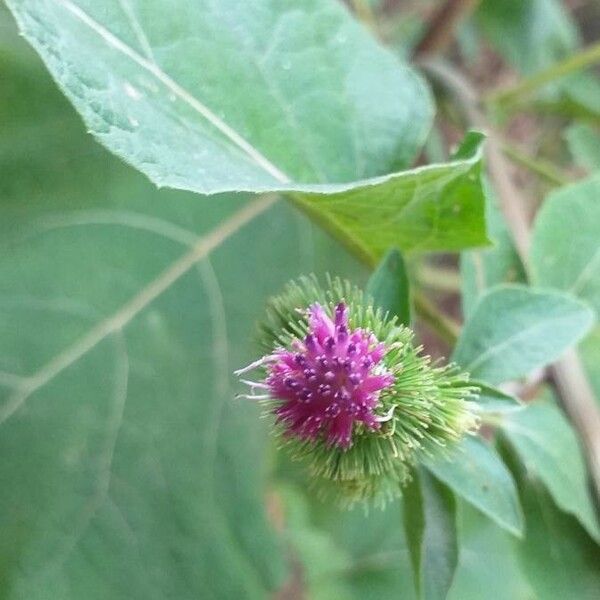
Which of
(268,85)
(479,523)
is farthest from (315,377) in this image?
(479,523)

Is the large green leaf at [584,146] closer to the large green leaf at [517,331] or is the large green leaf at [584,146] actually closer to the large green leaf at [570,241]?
the large green leaf at [570,241]

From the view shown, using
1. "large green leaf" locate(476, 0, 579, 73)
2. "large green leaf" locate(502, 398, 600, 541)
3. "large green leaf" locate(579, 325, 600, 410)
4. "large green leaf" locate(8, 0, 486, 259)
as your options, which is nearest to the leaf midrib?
"large green leaf" locate(8, 0, 486, 259)

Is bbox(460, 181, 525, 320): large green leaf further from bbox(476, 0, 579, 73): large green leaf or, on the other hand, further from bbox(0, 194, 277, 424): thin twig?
bbox(476, 0, 579, 73): large green leaf

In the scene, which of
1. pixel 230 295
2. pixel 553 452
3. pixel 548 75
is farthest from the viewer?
pixel 548 75

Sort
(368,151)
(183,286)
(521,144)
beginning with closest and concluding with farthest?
1. (368,151)
2. (183,286)
3. (521,144)

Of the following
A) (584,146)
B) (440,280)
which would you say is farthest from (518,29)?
(440,280)

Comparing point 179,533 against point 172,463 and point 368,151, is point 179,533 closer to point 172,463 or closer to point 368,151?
point 172,463

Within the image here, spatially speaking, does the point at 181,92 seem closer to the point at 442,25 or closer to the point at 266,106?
the point at 266,106
